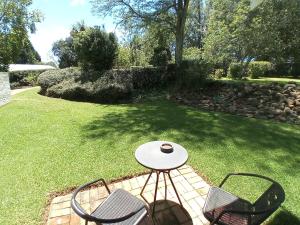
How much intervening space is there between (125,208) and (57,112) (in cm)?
639

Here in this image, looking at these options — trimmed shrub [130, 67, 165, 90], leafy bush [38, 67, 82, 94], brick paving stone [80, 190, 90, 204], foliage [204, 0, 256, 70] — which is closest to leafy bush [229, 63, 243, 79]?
foliage [204, 0, 256, 70]

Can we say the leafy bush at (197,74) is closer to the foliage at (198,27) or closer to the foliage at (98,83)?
the foliage at (98,83)

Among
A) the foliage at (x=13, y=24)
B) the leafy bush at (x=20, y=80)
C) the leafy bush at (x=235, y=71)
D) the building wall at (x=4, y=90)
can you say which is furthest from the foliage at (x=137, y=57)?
the building wall at (x=4, y=90)

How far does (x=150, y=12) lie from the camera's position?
13430mm

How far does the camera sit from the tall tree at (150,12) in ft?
43.7

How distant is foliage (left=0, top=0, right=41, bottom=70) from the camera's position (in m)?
19.8

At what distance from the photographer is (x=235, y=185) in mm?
3793

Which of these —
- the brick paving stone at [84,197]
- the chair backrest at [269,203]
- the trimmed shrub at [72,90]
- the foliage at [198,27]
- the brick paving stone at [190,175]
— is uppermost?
the foliage at [198,27]

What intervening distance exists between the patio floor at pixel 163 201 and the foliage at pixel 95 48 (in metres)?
9.78

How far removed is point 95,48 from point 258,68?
47.9 feet

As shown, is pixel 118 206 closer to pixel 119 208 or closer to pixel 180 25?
pixel 119 208

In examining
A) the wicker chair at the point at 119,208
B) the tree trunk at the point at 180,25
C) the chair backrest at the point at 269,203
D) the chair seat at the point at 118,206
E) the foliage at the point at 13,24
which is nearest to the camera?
the chair backrest at the point at 269,203

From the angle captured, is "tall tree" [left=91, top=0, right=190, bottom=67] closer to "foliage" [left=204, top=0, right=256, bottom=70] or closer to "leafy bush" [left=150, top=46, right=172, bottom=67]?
"leafy bush" [left=150, top=46, right=172, bottom=67]

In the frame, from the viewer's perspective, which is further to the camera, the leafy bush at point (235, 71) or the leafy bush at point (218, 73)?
the leafy bush at point (235, 71)
